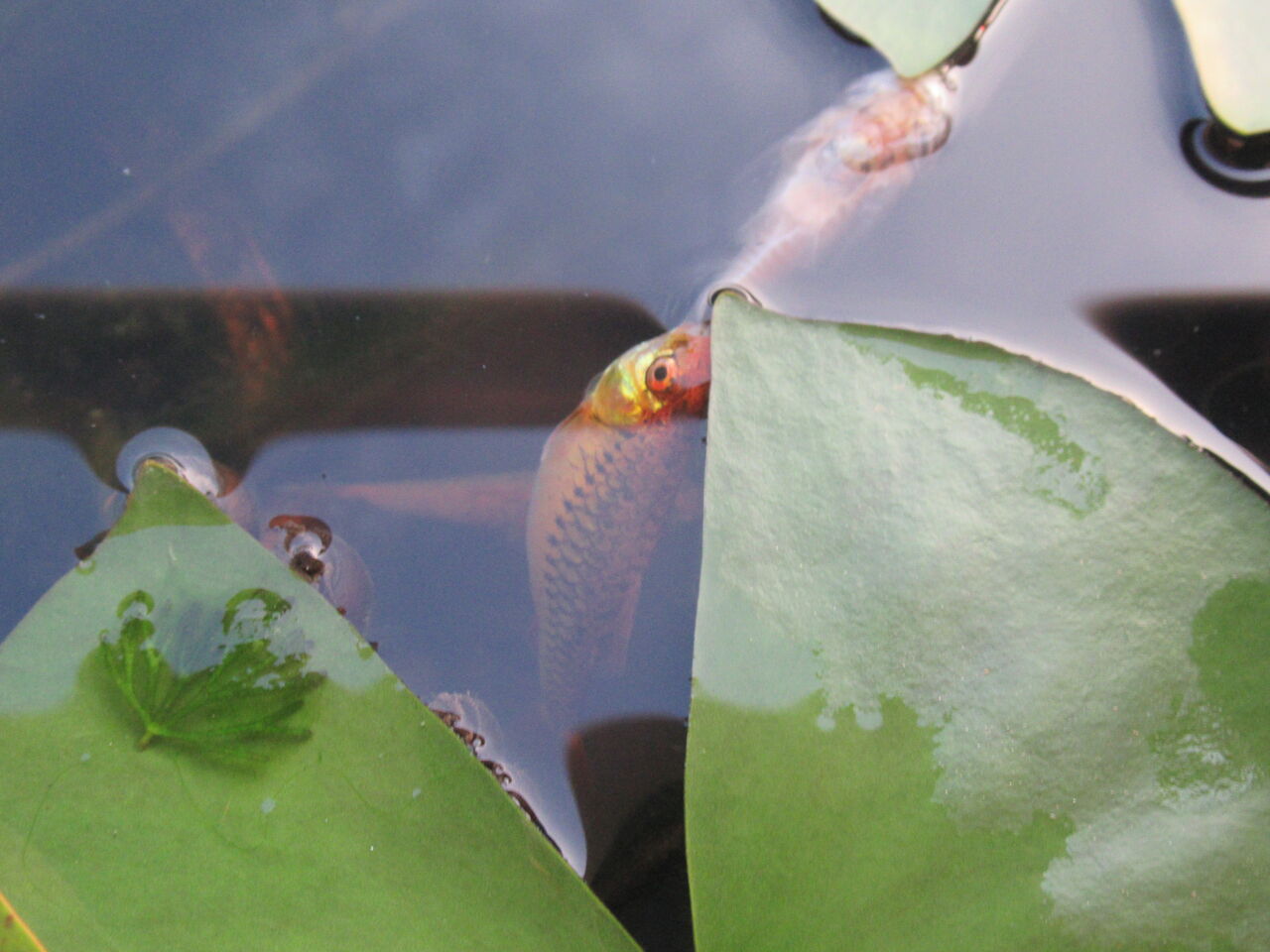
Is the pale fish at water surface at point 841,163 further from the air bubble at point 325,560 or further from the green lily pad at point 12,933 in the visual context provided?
the green lily pad at point 12,933

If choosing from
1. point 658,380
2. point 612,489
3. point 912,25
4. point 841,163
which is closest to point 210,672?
point 612,489

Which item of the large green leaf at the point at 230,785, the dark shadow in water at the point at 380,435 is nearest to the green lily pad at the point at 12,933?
the large green leaf at the point at 230,785

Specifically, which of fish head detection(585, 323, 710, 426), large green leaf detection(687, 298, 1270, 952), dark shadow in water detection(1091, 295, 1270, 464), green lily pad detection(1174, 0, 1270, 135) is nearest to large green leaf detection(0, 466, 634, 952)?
large green leaf detection(687, 298, 1270, 952)

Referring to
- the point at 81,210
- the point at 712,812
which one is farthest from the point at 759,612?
the point at 81,210

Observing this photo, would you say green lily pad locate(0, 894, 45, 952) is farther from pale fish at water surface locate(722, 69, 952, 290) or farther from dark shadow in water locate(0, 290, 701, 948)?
pale fish at water surface locate(722, 69, 952, 290)

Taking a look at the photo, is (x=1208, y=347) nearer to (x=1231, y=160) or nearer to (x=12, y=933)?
(x=1231, y=160)

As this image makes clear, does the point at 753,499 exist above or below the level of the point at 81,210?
below

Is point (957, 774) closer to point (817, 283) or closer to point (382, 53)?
point (817, 283)
